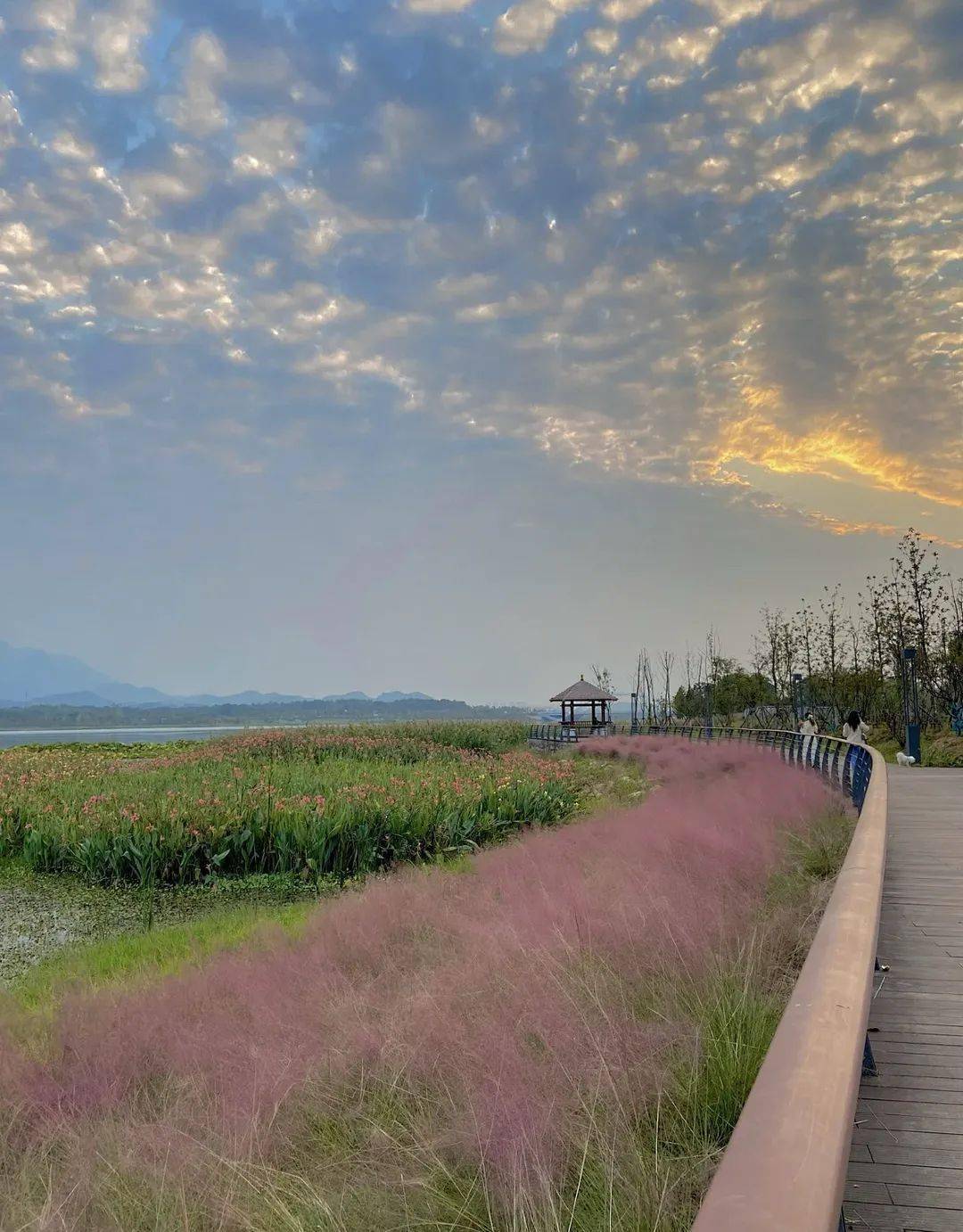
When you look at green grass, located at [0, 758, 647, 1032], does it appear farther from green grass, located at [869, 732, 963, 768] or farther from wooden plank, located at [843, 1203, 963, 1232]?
green grass, located at [869, 732, 963, 768]

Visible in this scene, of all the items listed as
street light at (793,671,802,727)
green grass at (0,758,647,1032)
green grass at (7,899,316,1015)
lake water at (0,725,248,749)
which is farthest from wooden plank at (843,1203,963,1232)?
street light at (793,671,802,727)

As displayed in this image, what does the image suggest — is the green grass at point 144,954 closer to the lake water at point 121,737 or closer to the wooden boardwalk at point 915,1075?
the wooden boardwalk at point 915,1075

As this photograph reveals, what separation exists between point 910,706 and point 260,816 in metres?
26.7

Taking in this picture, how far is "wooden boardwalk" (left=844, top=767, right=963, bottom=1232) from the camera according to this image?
2531 mm

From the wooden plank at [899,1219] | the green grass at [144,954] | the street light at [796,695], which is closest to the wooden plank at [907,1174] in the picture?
the wooden plank at [899,1219]

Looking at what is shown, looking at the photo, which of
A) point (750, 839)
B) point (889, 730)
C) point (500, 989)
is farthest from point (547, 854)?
point (889, 730)

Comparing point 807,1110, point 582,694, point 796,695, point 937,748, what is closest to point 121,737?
point 582,694

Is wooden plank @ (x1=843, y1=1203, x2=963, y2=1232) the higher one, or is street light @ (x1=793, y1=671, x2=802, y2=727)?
street light @ (x1=793, y1=671, x2=802, y2=727)

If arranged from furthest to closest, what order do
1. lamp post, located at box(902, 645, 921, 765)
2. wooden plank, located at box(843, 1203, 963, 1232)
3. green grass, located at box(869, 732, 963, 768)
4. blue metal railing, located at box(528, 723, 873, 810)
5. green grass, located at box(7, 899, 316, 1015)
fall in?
1. lamp post, located at box(902, 645, 921, 765)
2. green grass, located at box(869, 732, 963, 768)
3. blue metal railing, located at box(528, 723, 873, 810)
4. green grass, located at box(7, 899, 316, 1015)
5. wooden plank, located at box(843, 1203, 963, 1232)

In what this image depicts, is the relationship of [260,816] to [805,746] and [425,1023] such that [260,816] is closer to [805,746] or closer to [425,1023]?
[425,1023]

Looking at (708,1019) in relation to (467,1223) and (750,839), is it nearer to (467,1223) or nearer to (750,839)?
(467,1223)

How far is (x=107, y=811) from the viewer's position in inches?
475

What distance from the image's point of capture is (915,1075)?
3455 millimetres

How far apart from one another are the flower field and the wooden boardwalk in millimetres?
6370
